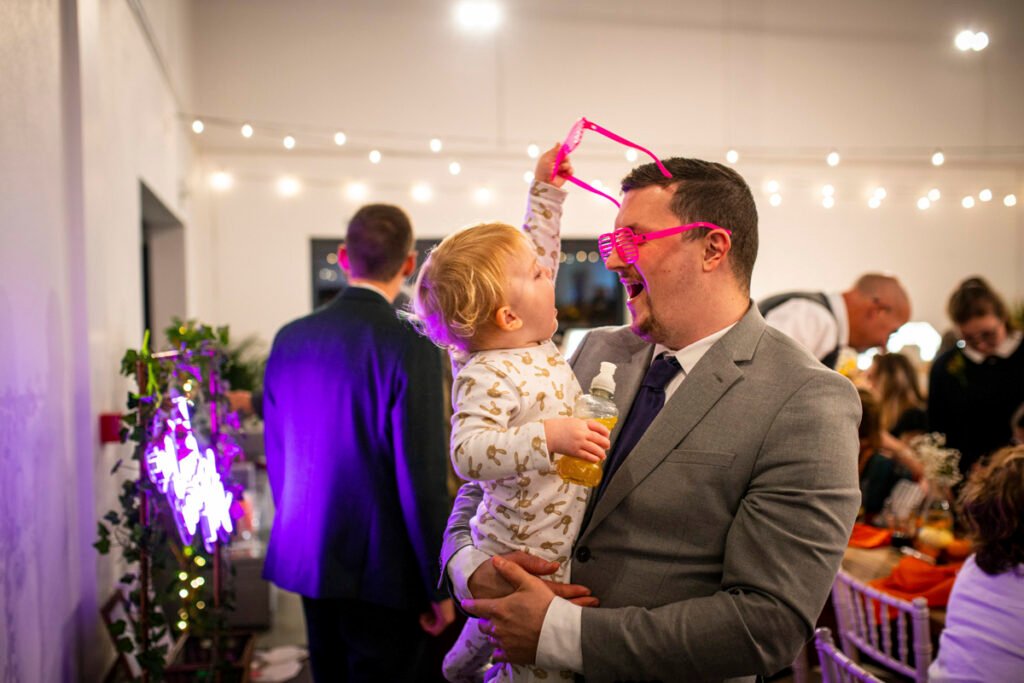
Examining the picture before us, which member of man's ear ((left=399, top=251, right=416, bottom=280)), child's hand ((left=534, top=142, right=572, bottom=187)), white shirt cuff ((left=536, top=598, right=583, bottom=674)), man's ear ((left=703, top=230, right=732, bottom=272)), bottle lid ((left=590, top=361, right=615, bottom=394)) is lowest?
white shirt cuff ((left=536, top=598, right=583, bottom=674))

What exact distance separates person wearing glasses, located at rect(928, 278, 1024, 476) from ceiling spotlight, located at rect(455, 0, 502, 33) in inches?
198

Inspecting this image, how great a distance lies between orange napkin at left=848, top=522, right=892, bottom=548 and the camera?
3.58 meters

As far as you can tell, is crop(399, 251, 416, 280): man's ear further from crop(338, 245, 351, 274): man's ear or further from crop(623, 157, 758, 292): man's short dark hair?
crop(623, 157, 758, 292): man's short dark hair

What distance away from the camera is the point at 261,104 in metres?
7.32

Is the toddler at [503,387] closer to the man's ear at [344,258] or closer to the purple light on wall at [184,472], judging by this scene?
the purple light on wall at [184,472]

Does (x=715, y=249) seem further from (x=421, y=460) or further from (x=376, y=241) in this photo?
(x=376, y=241)

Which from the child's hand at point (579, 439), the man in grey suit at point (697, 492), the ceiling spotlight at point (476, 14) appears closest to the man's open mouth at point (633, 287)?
the man in grey suit at point (697, 492)

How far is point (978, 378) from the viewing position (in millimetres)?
4496

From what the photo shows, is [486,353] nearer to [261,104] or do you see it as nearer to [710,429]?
[710,429]

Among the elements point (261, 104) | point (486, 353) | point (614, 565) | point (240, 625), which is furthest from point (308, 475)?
point (261, 104)

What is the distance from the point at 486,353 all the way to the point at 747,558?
626 mm

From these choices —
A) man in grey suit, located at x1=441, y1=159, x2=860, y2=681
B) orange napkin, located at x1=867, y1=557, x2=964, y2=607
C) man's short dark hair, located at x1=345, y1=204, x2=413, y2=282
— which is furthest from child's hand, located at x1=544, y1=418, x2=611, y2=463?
orange napkin, located at x1=867, y1=557, x2=964, y2=607

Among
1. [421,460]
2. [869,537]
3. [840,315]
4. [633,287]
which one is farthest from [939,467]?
[633,287]

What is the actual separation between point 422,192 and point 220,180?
1778 millimetres
